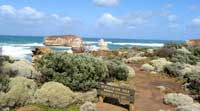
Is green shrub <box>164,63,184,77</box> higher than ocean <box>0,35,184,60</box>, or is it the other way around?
green shrub <box>164,63,184,77</box>

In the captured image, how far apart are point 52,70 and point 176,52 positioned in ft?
44.1

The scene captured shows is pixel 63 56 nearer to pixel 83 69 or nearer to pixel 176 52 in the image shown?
pixel 83 69

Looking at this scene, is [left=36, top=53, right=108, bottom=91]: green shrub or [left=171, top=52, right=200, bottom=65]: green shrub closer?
[left=36, top=53, right=108, bottom=91]: green shrub

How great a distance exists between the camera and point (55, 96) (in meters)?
12.0

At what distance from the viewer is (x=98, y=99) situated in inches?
508

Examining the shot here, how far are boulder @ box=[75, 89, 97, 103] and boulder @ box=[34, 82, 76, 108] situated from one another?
21 centimetres

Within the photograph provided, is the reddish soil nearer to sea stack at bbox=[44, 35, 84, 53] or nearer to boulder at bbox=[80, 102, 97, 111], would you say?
boulder at bbox=[80, 102, 97, 111]

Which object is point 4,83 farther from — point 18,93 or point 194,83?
point 194,83

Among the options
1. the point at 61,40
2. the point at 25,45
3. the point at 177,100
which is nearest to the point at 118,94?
the point at 177,100

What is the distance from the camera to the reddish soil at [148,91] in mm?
12267

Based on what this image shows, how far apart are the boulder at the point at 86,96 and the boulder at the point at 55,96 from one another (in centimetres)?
21

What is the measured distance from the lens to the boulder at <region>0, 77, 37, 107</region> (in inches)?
448

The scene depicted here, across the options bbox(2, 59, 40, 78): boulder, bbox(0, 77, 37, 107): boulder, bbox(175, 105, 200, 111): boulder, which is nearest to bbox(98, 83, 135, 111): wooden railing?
bbox(175, 105, 200, 111): boulder

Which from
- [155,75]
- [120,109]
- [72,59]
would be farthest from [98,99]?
[155,75]
